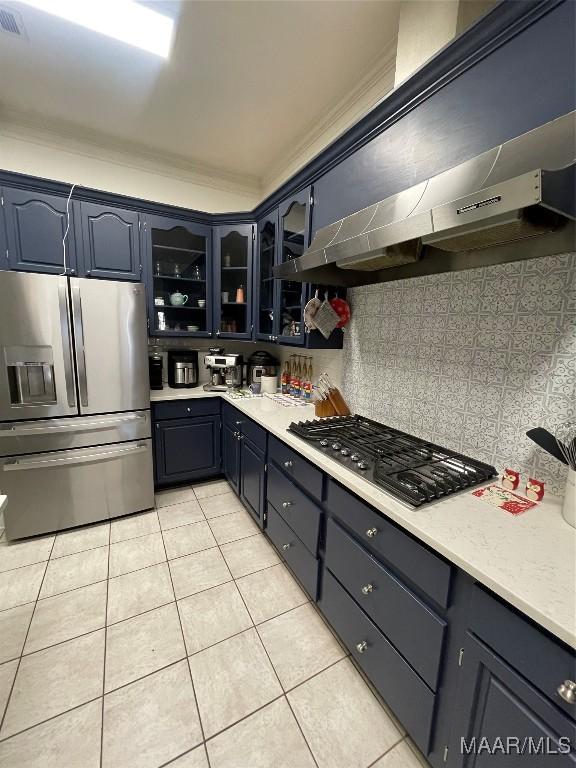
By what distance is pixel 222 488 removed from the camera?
2748 mm

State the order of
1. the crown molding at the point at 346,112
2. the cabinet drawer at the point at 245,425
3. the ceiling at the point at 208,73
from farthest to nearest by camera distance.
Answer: the cabinet drawer at the point at 245,425
the crown molding at the point at 346,112
the ceiling at the point at 208,73

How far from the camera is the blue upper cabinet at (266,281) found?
2.35m

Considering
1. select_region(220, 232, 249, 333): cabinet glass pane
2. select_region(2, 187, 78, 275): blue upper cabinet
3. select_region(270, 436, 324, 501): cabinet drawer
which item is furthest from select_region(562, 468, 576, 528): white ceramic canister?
select_region(2, 187, 78, 275): blue upper cabinet

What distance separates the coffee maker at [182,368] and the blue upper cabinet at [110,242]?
2.36 ft

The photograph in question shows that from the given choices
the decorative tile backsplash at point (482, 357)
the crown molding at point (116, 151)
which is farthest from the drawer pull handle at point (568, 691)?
the crown molding at point (116, 151)

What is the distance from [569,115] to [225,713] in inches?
87.2

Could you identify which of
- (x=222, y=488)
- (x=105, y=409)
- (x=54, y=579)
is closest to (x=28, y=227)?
(x=105, y=409)

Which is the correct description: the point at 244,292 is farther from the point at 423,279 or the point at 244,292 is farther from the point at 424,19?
the point at 424,19

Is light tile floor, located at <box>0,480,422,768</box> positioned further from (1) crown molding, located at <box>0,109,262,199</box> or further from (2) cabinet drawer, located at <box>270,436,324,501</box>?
(1) crown molding, located at <box>0,109,262,199</box>

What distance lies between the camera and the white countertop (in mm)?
652

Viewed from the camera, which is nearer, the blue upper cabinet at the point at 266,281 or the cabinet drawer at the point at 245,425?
the cabinet drawer at the point at 245,425

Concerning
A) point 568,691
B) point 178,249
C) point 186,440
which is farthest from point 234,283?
point 568,691

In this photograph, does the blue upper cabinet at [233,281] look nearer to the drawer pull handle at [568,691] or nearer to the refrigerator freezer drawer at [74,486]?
the refrigerator freezer drawer at [74,486]

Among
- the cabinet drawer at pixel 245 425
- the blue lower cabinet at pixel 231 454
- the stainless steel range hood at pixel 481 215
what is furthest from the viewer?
the blue lower cabinet at pixel 231 454
